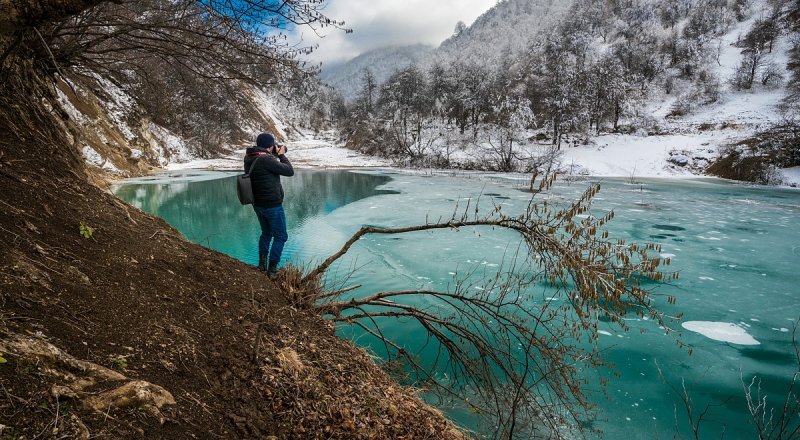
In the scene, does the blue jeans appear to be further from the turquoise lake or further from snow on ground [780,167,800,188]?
snow on ground [780,167,800,188]

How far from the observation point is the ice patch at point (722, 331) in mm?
5555

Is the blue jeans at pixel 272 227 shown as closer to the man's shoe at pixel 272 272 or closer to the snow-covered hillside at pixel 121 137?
the man's shoe at pixel 272 272

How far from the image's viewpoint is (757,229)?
39.5ft

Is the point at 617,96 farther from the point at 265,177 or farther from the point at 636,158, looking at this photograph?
the point at 265,177

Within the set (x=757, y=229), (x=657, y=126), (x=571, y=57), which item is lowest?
(x=757, y=229)

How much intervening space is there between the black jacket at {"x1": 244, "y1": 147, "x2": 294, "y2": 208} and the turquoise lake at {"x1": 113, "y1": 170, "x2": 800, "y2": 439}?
958 mm

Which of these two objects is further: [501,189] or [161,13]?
[501,189]

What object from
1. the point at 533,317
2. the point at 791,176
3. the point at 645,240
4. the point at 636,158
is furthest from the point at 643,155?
the point at 533,317

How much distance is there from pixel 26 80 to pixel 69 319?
3.28 meters

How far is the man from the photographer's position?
4.80 m

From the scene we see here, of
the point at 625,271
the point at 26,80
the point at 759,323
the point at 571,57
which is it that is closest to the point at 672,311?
the point at 759,323

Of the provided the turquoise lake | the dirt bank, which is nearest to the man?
the turquoise lake

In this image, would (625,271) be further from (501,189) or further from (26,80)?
(501,189)

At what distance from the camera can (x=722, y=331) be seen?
5.82m
